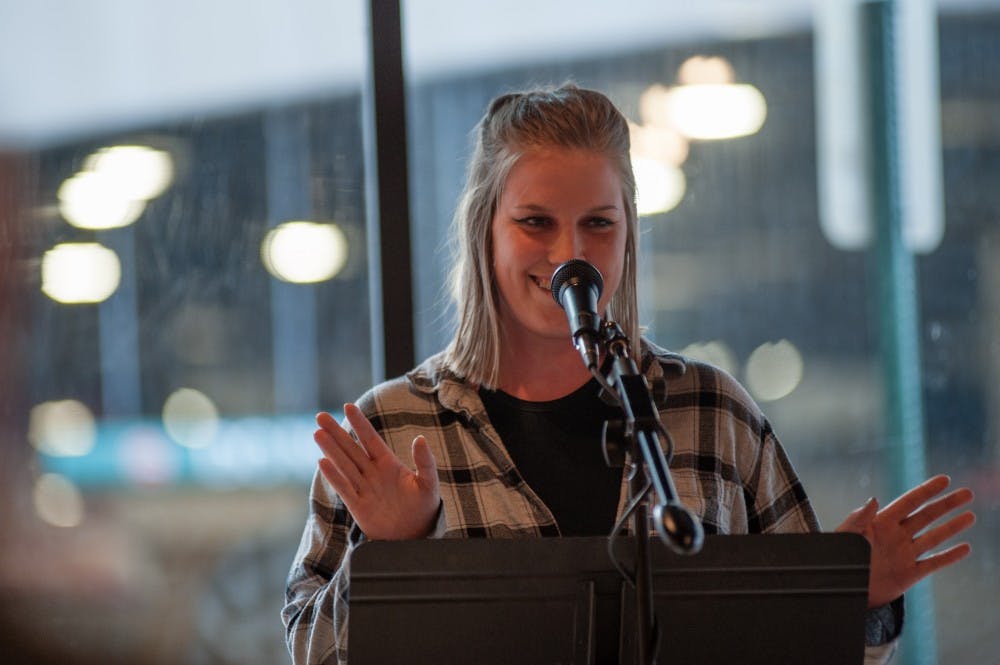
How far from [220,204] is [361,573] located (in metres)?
1.65

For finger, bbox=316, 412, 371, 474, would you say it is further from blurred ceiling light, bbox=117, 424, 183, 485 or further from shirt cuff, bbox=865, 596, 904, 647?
blurred ceiling light, bbox=117, 424, 183, 485

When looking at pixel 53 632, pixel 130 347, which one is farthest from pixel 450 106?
pixel 53 632

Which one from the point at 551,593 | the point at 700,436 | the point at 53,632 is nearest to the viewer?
the point at 551,593

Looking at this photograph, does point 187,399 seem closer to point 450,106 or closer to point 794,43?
point 450,106

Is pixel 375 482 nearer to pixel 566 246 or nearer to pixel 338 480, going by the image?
pixel 338 480

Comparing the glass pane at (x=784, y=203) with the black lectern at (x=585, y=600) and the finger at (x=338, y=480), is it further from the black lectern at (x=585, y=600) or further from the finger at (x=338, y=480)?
the black lectern at (x=585, y=600)

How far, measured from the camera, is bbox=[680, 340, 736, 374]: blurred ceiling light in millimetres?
2949

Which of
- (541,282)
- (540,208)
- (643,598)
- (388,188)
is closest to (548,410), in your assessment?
(541,282)

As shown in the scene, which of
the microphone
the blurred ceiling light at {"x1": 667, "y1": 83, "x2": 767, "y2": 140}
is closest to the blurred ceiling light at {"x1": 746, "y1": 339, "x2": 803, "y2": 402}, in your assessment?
the blurred ceiling light at {"x1": 667, "y1": 83, "x2": 767, "y2": 140}

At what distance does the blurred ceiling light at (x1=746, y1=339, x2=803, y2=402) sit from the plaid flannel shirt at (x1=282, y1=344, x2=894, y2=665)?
0.91m

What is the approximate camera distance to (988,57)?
292 centimetres

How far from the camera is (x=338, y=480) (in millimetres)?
1644

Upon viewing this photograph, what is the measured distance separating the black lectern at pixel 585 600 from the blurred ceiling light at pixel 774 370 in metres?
1.57

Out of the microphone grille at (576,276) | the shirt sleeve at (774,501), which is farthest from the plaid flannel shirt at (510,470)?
the microphone grille at (576,276)
